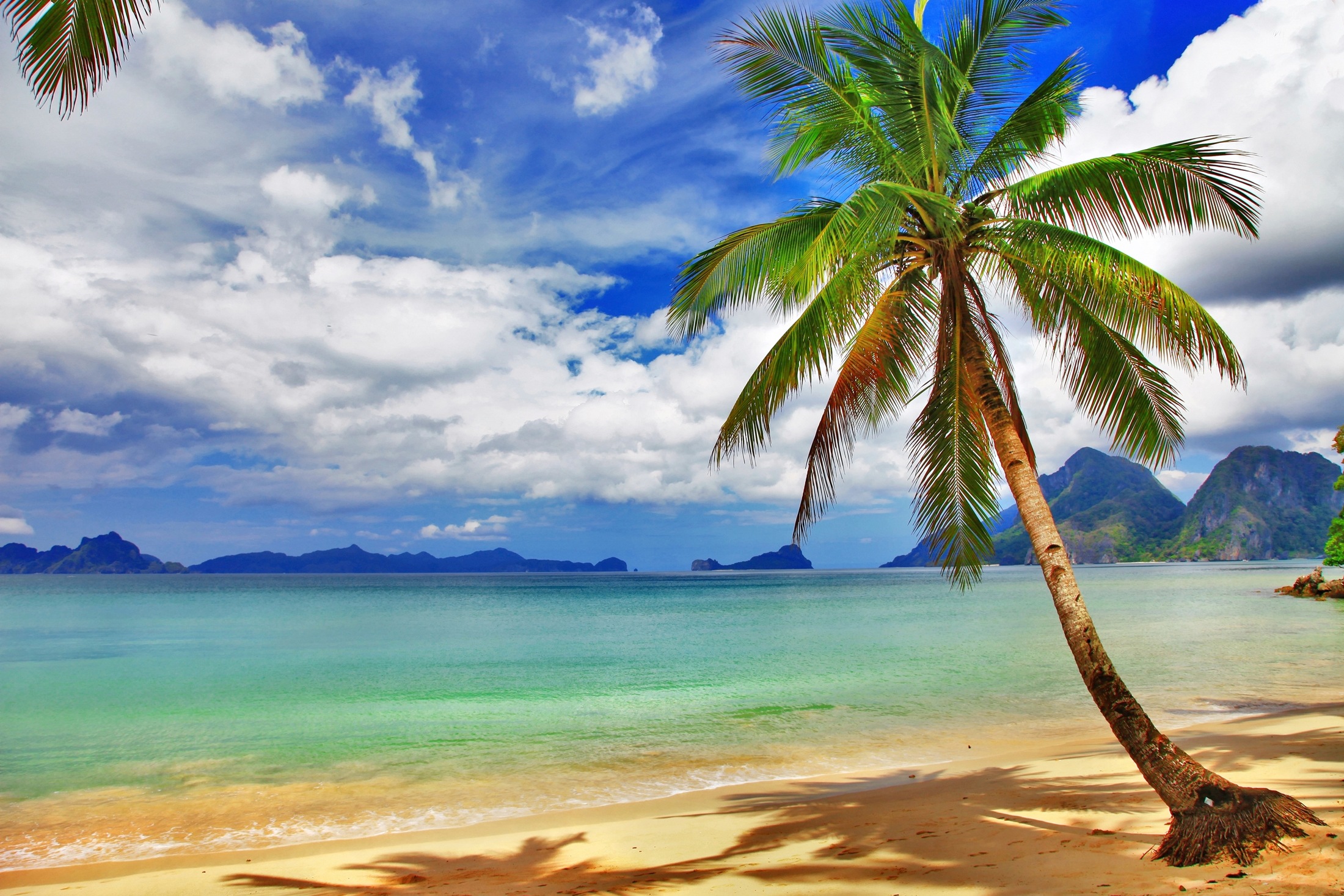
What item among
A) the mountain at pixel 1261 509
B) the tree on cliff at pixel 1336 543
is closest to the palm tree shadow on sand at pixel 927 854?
the tree on cliff at pixel 1336 543

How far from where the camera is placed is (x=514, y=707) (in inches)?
592

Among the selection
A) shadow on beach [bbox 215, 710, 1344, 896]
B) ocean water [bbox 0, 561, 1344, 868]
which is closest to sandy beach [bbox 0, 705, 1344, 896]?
shadow on beach [bbox 215, 710, 1344, 896]

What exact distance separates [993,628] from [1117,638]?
20.6 ft

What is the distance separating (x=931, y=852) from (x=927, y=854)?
54mm

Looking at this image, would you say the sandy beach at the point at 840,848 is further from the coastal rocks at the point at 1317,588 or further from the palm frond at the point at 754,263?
the coastal rocks at the point at 1317,588

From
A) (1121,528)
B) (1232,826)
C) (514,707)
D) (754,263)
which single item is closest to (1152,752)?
(1232,826)

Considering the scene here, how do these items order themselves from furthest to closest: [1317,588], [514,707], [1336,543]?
[1317,588] → [1336,543] → [514,707]

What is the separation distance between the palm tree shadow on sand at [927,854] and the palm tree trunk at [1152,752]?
16 cm

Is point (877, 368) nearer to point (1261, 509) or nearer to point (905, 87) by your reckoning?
point (905, 87)

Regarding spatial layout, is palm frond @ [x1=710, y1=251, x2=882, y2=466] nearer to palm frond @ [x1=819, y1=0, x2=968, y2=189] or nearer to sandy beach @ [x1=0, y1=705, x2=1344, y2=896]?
palm frond @ [x1=819, y1=0, x2=968, y2=189]

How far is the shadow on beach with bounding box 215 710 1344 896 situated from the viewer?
13.3 ft

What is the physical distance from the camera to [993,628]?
29297 mm

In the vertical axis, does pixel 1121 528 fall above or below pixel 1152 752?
below

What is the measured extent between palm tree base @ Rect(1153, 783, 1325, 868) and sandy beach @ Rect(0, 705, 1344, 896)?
10cm
